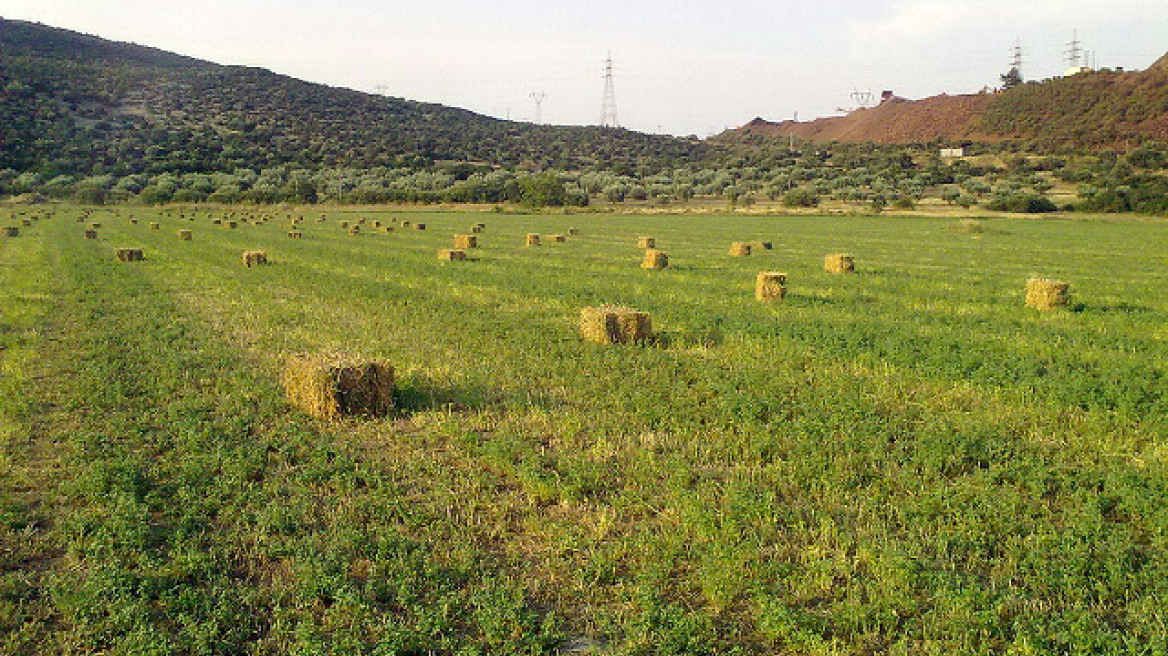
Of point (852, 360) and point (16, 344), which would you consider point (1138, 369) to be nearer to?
point (852, 360)

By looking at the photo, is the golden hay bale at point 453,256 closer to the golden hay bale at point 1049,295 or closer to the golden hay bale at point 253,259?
the golden hay bale at point 253,259

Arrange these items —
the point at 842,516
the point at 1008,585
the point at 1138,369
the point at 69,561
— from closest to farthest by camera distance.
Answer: the point at 1008,585 < the point at 69,561 < the point at 842,516 < the point at 1138,369

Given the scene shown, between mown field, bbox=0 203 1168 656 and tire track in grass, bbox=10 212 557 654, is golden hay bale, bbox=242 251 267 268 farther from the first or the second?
tire track in grass, bbox=10 212 557 654

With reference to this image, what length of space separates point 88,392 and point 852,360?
38.0ft

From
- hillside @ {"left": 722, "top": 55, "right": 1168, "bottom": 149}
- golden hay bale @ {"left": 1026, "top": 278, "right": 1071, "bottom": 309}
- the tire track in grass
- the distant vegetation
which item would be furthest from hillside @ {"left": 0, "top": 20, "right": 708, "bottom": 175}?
golden hay bale @ {"left": 1026, "top": 278, "right": 1071, "bottom": 309}

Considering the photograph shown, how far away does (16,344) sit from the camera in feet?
48.8

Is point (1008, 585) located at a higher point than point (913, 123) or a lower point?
lower

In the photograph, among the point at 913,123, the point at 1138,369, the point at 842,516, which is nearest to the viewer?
the point at 842,516

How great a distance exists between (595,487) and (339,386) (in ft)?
13.8

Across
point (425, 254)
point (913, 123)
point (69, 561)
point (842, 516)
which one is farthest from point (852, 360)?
point (913, 123)

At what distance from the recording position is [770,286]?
20.5 m

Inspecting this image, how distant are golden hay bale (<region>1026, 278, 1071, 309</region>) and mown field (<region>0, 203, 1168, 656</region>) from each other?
4.28 ft

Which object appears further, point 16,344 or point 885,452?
point 16,344

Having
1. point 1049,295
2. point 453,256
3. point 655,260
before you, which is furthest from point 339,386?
point 453,256
